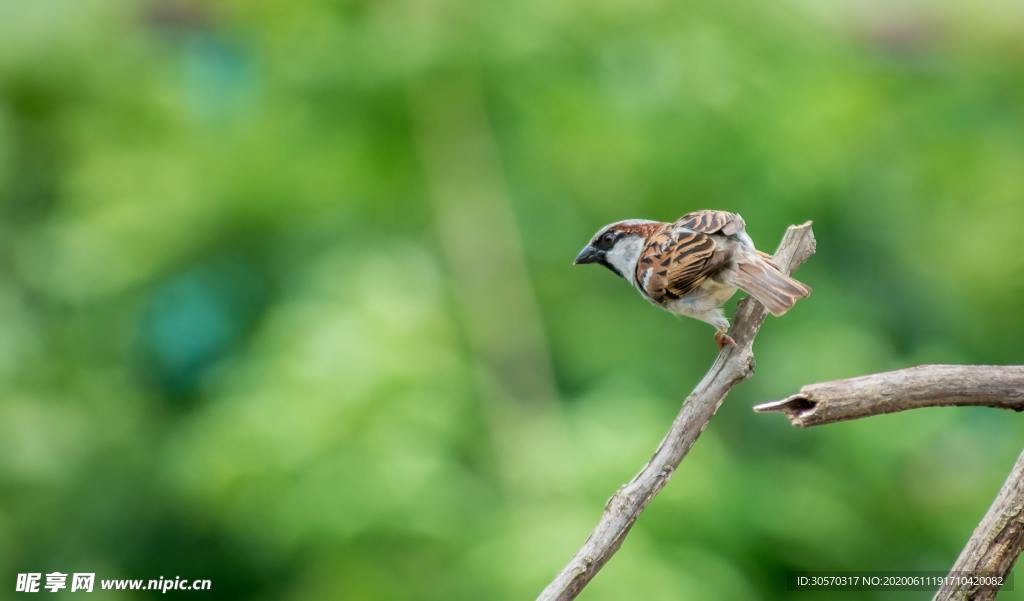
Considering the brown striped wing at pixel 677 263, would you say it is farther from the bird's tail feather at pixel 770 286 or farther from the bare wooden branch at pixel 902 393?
the bare wooden branch at pixel 902 393

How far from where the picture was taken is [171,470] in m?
5.39

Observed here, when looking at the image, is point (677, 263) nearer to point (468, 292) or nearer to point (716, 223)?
point (716, 223)

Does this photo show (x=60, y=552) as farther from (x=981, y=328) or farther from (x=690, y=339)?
(x=981, y=328)

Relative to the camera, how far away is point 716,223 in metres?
3.04

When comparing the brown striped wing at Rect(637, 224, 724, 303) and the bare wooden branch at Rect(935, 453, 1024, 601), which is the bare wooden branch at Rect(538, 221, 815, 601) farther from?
the brown striped wing at Rect(637, 224, 724, 303)

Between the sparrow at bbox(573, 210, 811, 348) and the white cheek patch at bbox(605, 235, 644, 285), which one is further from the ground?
the white cheek patch at bbox(605, 235, 644, 285)

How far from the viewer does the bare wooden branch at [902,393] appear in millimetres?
1777

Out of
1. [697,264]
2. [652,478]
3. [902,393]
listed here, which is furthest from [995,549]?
[697,264]

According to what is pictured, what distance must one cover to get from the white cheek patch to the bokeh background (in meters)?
1.32

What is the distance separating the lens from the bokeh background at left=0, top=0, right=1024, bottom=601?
180 inches

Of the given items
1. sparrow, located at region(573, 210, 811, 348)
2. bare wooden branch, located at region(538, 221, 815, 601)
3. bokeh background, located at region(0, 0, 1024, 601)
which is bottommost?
bare wooden branch, located at region(538, 221, 815, 601)

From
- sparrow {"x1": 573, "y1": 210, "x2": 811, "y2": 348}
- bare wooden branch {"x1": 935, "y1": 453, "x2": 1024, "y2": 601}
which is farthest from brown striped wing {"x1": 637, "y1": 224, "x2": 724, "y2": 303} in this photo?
bare wooden branch {"x1": 935, "y1": 453, "x2": 1024, "y2": 601}

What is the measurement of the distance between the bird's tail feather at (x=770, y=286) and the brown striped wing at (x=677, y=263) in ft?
0.81

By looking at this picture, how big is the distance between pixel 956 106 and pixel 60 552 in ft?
19.3
